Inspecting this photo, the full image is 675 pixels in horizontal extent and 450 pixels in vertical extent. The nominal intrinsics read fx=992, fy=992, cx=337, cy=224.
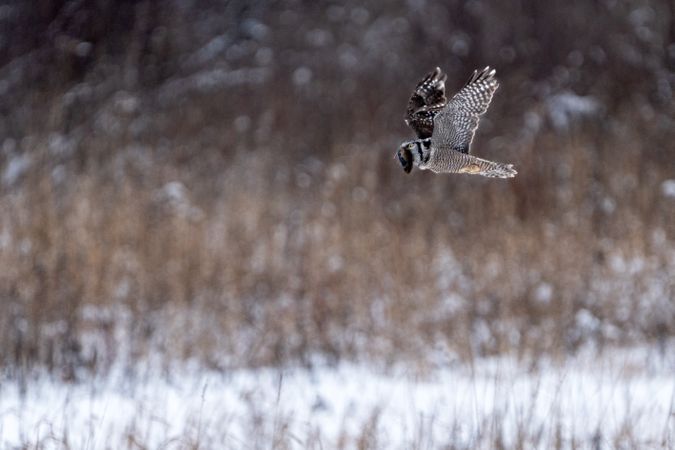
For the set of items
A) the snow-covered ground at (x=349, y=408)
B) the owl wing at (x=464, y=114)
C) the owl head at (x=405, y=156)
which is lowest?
the snow-covered ground at (x=349, y=408)

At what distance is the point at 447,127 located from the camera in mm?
2289

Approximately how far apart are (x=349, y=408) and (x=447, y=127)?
2.03 m

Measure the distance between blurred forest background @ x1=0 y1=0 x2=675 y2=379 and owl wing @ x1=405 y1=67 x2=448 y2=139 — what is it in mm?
2776

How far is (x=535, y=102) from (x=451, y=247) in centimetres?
251

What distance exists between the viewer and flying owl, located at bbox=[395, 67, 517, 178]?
204 cm

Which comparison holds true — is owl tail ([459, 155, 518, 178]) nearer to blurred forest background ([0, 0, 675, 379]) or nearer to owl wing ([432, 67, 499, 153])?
owl wing ([432, 67, 499, 153])

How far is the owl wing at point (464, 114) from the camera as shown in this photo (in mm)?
2250

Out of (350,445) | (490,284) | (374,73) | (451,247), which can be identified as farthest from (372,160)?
(350,445)

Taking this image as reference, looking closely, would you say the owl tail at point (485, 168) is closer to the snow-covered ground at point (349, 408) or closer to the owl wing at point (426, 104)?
the owl wing at point (426, 104)

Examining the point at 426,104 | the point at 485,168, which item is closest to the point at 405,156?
the point at 485,168

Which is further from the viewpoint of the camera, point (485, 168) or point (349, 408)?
point (349, 408)

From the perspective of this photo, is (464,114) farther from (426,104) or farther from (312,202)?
(312,202)

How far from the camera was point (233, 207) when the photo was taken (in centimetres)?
647

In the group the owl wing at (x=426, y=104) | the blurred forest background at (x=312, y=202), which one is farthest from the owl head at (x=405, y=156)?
the blurred forest background at (x=312, y=202)
